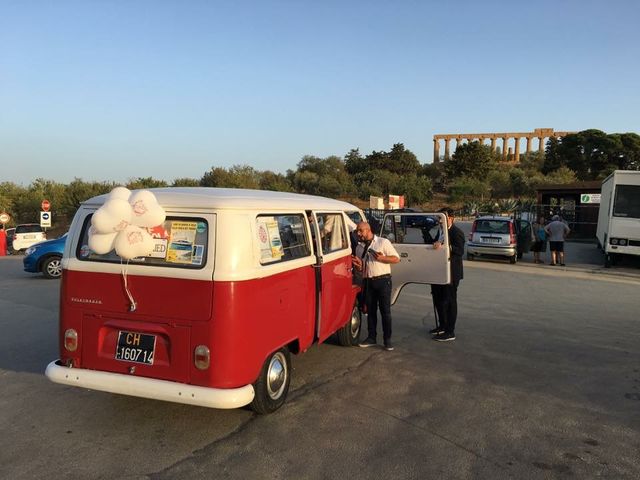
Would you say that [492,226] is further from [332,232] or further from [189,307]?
[189,307]

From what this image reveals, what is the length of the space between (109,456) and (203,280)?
4.86ft

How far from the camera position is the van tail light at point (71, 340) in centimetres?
409

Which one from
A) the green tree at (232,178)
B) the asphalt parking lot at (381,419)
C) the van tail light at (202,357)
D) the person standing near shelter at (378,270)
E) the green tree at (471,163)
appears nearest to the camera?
the asphalt parking lot at (381,419)

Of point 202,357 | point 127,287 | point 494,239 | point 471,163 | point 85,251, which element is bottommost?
point 202,357

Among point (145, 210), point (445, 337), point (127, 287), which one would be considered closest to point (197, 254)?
point (145, 210)

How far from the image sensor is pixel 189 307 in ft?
12.4

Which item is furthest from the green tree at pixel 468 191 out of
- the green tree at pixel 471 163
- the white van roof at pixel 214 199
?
the white van roof at pixel 214 199

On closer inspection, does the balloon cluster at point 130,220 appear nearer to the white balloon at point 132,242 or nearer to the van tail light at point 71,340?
the white balloon at point 132,242

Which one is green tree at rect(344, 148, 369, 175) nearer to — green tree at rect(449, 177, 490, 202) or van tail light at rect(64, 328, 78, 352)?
green tree at rect(449, 177, 490, 202)

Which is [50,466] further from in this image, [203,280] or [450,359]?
[450,359]

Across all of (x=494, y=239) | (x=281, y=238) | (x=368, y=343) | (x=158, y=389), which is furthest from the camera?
(x=494, y=239)

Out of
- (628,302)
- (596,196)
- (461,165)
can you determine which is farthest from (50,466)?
(461,165)

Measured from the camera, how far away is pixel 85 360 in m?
4.07

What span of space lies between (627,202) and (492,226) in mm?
4091
